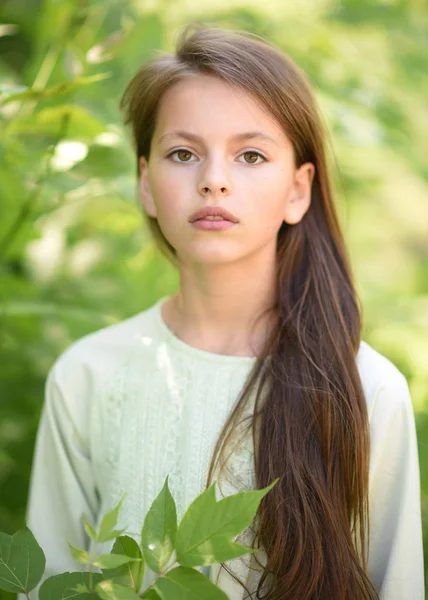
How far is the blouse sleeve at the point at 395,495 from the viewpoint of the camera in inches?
51.8

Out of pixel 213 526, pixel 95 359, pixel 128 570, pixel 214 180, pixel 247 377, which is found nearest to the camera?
pixel 213 526

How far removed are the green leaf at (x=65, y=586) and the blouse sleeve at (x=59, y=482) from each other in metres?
0.52

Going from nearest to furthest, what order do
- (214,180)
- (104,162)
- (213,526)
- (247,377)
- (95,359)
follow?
(213,526), (214,180), (247,377), (95,359), (104,162)

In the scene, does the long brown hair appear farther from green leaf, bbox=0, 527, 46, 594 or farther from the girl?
green leaf, bbox=0, 527, 46, 594

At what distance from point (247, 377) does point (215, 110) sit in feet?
1.66

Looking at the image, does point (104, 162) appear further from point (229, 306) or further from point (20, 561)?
point (20, 561)

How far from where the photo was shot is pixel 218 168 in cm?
129

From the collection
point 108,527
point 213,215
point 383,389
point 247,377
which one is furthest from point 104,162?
point 108,527

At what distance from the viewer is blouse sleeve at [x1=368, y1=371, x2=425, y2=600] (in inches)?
51.8

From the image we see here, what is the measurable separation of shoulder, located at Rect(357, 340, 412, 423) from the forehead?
1.55 feet

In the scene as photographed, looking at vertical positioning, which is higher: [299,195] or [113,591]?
[299,195]

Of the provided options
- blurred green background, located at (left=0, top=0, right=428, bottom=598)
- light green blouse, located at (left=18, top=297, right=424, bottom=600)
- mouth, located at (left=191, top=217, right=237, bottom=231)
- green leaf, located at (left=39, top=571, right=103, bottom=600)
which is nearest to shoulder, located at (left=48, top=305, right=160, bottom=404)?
light green blouse, located at (left=18, top=297, right=424, bottom=600)

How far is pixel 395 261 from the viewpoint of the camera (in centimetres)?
438

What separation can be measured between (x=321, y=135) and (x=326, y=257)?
25cm
